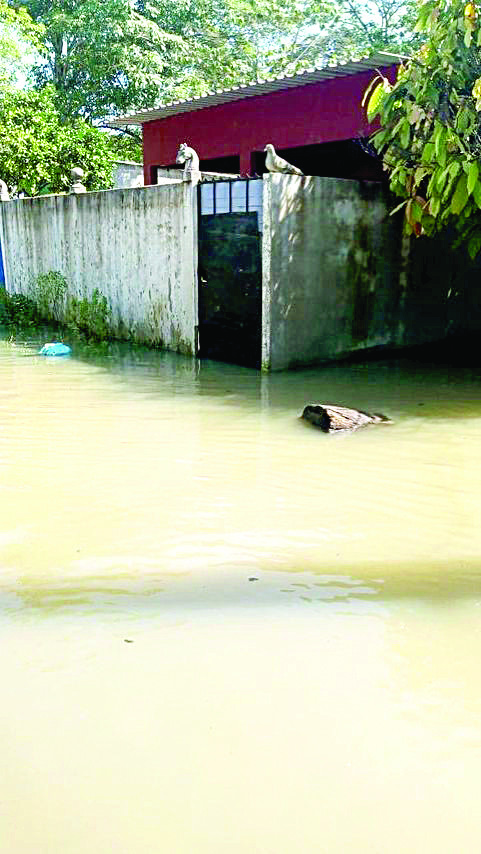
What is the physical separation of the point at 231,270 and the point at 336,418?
9.63 feet

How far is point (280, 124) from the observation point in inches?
441

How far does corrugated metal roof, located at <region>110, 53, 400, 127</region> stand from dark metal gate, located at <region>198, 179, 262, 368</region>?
92.7 inches

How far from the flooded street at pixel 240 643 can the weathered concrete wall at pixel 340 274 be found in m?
2.56

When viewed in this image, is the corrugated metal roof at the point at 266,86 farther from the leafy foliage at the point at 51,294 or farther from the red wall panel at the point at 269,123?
the leafy foliage at the point at 51,294

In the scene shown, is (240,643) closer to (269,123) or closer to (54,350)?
(54,350)

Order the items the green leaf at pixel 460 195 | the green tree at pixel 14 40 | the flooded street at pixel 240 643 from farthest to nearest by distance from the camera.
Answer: the green tree at pixel 14 40 < the green leaf at pixel 460 195 < the flooded street at pixel 240 643

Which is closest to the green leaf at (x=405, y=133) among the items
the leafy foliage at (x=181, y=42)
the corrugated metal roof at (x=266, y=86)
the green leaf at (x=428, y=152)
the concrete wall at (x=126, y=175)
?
the green leaf at (x=428, y=152)

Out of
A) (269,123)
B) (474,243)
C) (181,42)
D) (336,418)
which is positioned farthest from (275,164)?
(181,42)

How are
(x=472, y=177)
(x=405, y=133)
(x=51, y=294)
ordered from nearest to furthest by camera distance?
(x=472, y=177) < (x=405, y=133) < (x=51, y=294)

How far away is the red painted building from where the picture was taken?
1020 centimetres

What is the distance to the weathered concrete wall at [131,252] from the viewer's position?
8672mm

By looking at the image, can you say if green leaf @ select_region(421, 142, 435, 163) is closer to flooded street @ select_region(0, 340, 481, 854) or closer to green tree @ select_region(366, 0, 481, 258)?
green tree @ select_region(366, 0, 481, 258)

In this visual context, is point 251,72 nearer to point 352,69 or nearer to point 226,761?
point 352,69

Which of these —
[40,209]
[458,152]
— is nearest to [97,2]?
[40,209]
